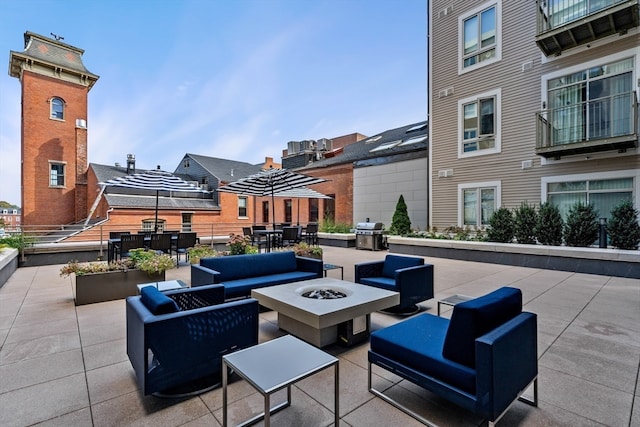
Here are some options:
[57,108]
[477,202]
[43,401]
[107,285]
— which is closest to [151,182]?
[107,285]

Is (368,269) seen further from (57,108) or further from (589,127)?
(57,108)

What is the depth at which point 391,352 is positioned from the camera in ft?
7.39

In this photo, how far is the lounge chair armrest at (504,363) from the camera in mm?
1688

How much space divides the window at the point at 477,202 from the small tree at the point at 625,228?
3054 mm

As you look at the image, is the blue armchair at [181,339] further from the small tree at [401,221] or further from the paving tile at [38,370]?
the small tree at [401,221]

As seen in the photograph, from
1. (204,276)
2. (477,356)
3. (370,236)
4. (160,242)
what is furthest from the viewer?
(370,236)

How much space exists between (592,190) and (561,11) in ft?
16.5

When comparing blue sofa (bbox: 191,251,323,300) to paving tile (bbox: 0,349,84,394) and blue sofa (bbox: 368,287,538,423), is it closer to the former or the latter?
paving tile (bbox: 0,349,84,394)

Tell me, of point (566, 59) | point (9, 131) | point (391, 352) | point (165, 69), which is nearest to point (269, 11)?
point (165, 69)

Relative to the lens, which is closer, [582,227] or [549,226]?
[582,227]

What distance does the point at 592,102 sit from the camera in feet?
26.2

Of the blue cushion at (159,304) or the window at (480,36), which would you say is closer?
the blue cushion at (159,304)

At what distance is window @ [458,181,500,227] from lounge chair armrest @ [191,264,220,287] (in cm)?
897

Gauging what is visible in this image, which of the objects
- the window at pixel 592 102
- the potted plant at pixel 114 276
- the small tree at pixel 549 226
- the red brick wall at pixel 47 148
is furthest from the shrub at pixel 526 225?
the red brick wall at pixel 47 148
